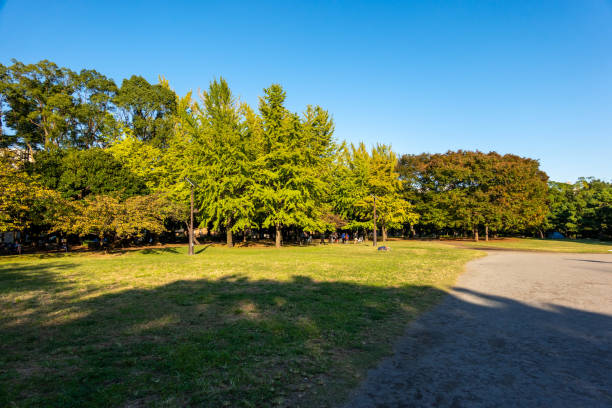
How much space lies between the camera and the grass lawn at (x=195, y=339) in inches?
158

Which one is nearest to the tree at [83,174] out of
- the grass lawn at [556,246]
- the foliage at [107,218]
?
the foliage at [107,218]

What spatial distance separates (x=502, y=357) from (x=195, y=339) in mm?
5429

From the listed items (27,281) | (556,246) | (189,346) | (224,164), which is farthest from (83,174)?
(556,246)

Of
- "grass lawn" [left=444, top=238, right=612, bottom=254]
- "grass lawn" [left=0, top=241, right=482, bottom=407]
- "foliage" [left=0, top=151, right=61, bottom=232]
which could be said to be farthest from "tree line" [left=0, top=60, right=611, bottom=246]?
"grass lawn" [left=0, top=241, right=482, bottom=407]

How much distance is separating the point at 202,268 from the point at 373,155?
4088 centimetres

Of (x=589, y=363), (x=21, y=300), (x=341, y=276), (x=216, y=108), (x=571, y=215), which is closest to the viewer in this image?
(x=589, y=363)

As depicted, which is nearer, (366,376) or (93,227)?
(366,376)

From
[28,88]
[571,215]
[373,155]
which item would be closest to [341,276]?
[373,155]

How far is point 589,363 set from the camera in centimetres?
491

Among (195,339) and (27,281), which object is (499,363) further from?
(27,281)

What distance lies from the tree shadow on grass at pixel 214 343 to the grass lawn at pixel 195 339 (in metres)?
0.02

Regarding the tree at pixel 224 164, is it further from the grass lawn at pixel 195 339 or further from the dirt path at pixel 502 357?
the dirt path at pixel 502 357

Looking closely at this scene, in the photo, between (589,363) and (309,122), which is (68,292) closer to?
(589,363)

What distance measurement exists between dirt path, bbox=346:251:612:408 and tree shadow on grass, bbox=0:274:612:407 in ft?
0.36
